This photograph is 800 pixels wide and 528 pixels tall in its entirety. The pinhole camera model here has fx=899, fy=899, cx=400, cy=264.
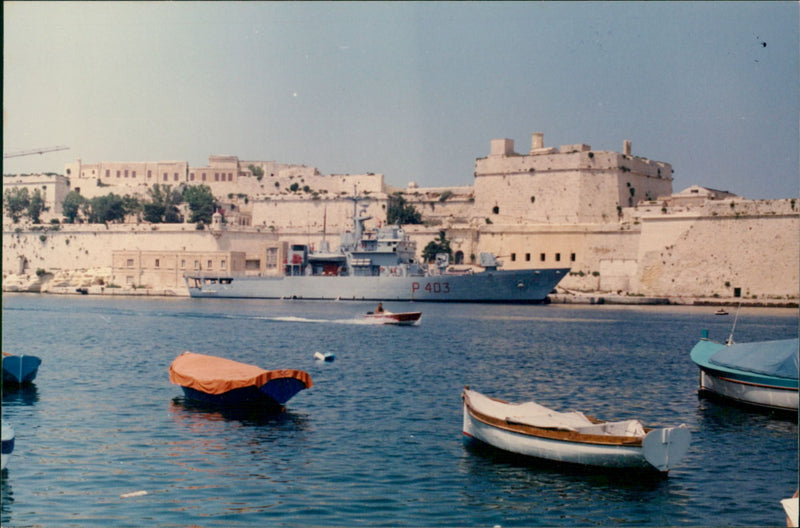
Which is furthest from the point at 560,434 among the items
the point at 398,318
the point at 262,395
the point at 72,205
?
the point at 72,205

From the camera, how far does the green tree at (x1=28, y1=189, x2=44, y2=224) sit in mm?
63928

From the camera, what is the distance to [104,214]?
61.1 meters

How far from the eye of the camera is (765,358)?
1278 cm

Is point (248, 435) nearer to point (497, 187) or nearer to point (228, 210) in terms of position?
point (497, 187)

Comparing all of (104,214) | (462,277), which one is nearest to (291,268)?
(462,277)

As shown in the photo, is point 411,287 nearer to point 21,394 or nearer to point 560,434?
point 21,394

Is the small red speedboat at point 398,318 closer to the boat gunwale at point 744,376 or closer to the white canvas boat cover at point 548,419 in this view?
the boat gunwale at point 744,376

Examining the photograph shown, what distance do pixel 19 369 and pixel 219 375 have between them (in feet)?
12.2

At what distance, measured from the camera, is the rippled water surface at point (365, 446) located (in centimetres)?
756

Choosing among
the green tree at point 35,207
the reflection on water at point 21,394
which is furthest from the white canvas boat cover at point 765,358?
the green tree at point 35,207

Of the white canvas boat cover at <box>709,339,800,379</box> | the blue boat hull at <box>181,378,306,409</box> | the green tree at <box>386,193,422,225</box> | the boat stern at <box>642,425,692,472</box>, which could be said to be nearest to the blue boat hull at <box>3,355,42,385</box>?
the blue boat hull at <box>181,378,306,409</box>

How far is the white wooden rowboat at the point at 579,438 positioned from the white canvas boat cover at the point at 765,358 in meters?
4.05

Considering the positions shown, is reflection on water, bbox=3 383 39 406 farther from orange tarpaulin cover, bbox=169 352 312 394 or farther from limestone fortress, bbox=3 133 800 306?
limestone fortress, bbox=3 133 800 306

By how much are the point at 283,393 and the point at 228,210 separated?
50561 mm
